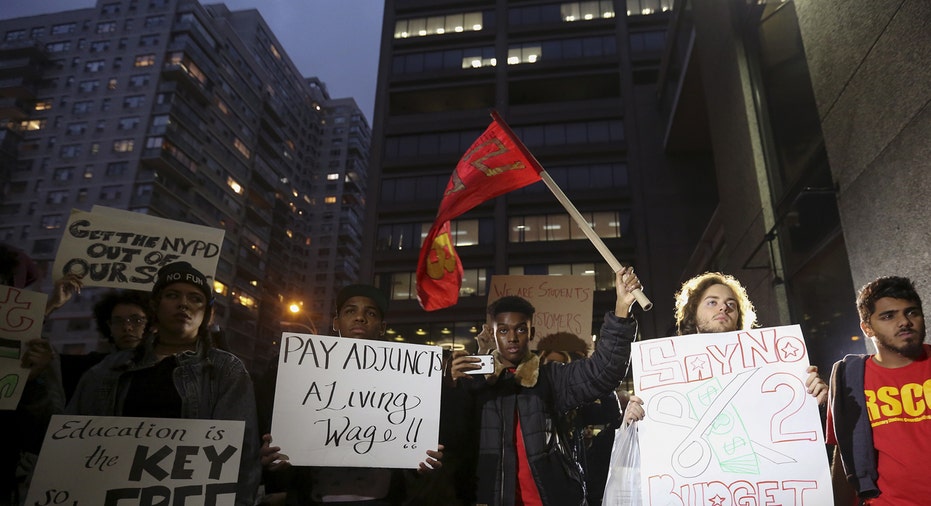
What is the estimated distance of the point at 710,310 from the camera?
3.52m

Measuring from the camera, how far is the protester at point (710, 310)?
11.2ft

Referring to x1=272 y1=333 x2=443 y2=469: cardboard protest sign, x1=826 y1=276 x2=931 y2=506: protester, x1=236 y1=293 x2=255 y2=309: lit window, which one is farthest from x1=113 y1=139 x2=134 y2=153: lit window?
x1=826 y1=276 x2=931 y2=506: protester

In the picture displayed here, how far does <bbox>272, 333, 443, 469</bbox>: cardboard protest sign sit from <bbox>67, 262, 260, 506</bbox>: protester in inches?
7.5

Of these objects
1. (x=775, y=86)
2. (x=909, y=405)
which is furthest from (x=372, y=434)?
(x=775, y=86)

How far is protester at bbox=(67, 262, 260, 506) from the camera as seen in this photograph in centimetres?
264

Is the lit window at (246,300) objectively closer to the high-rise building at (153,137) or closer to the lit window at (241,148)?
the high-rise building at (153,137)

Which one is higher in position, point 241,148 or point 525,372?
point 241,148

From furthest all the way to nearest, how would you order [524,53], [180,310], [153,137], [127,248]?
[153,137] < [524,53] < [127,248] < [180,310]

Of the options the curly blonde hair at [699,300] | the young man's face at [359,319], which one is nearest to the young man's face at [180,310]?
the young man's face at [359,319]

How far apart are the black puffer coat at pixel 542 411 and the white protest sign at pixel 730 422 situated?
18cm

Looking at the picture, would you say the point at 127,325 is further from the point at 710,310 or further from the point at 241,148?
the point at 241,148

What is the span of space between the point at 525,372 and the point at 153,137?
65000 millimetres

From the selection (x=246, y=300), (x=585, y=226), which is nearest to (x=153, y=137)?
(x=246, y=300)

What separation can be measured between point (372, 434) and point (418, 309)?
101 feet
